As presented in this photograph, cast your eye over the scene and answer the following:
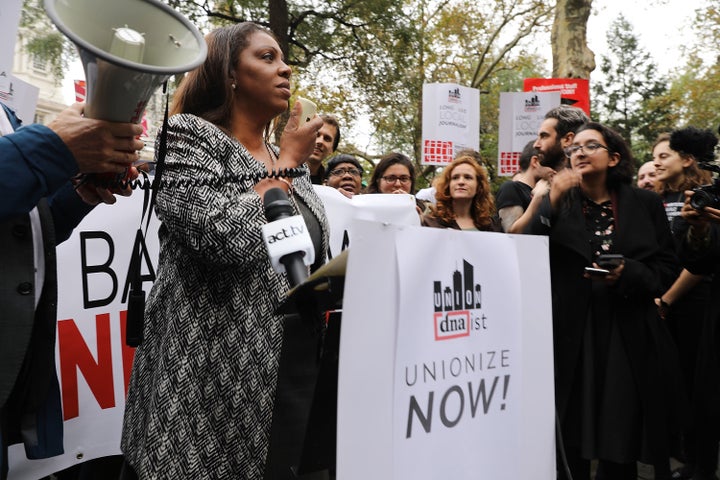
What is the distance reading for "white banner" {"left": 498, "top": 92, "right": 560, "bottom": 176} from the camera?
24.3 feet

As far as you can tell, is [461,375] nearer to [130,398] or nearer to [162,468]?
[162,468]

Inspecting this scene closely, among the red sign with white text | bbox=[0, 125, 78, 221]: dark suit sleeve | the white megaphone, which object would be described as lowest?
bbox=[0, 125, 78, 221]: dark suit sleeve

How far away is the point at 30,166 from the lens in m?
1.25

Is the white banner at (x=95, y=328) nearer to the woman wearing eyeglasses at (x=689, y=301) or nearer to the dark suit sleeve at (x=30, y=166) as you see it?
the dark suit sleeve at (x=30, y=166)

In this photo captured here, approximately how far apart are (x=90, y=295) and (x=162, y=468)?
1403mm

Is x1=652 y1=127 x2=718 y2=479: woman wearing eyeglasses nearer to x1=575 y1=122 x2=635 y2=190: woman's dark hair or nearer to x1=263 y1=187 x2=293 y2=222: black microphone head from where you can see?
x1=575 y1=122 x2=635 y2=190: woman's dark hair

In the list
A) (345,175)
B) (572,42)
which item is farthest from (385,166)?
(572,42)

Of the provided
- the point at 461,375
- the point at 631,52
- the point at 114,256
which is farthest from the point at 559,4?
the point at 631,52

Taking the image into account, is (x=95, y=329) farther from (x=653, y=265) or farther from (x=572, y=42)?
(x=572, y=42)

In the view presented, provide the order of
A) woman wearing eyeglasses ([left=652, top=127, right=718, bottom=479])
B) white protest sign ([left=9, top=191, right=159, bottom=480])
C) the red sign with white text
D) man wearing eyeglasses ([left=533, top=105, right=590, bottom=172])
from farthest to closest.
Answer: the red sign with white text → man wearing eyeglasses ([left=533, top=105, right=590, bottom=172]) → woman wearing eyeglasses ([left=652, top=127, right=718, bottom=479]) → white protest sign ([left=9, top=191, right=159, bottom=480])

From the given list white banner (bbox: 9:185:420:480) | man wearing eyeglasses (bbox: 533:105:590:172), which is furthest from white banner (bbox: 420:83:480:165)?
white banner (bbox: 9:185:420:480)

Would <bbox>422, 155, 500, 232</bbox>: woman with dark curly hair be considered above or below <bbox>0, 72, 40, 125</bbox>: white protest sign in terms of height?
below

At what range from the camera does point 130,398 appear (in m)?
1.72

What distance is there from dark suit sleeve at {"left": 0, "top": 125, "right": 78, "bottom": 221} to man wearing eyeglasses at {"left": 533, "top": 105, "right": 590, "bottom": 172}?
3.11 meters
